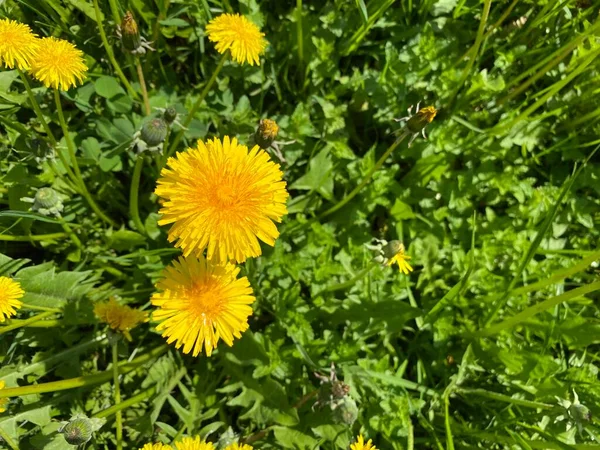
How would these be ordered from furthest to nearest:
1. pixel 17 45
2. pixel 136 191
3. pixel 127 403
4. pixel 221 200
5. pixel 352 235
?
pixel 352 235, pixel 136 191, pixel 127 403, pixel 17 45, pixel 221 200

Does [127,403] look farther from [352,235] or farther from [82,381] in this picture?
[352,235]

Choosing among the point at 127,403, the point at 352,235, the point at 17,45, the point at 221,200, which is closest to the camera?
the point at 221,200

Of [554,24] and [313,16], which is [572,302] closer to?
[554,24]

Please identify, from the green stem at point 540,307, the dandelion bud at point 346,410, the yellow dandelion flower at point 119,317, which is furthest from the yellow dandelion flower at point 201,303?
the green stem at point 540,307

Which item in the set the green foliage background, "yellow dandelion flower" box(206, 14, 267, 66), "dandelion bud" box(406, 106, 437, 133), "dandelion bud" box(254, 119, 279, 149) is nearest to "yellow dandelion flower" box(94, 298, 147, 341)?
the green foliage background

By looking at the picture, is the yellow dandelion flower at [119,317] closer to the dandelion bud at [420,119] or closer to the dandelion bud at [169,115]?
the dandelion bud at [169,115]

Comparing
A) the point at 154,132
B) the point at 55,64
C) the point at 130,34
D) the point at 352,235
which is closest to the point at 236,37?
the point at 130,34

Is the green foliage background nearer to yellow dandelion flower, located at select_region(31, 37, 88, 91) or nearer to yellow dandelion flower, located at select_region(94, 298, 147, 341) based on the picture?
yellow dandelion flower, located at select_region(94, 298, 147, 341)
